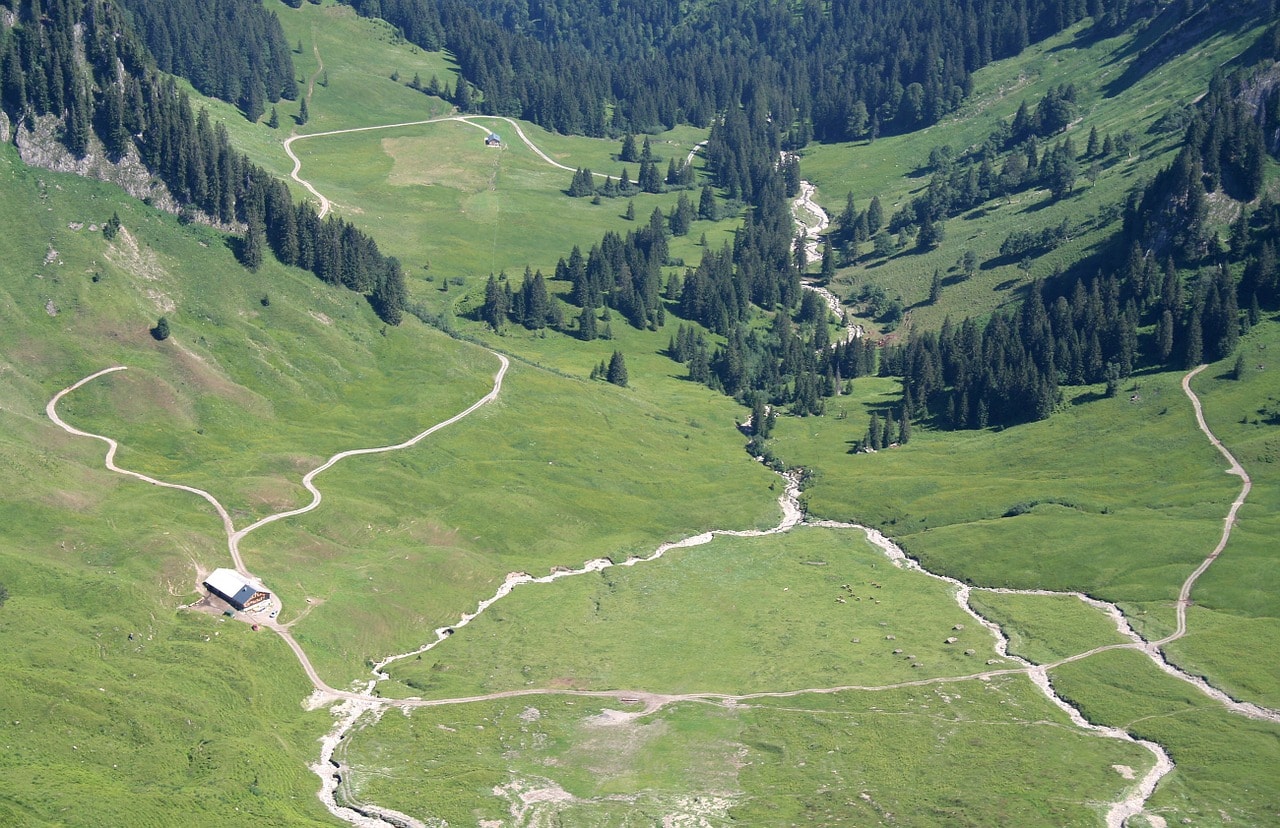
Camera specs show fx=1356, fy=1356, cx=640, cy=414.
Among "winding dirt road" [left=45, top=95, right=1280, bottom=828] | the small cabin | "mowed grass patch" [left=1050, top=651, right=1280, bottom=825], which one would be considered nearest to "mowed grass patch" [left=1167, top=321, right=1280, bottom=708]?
"winding dirt road" [left=45, top=95, right=1280, bottom=828]

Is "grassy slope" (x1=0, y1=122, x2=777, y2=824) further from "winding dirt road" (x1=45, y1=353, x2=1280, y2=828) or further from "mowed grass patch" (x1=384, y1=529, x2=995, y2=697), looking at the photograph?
"mowed grass patch" (x1=384, y1=529, x2=995, y2=697)

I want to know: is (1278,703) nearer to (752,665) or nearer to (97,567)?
(752,665)

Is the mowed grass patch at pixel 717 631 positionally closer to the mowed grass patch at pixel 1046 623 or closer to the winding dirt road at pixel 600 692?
the winding dirt road at pixel 600 692

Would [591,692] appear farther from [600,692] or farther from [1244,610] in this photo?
[1244,610]

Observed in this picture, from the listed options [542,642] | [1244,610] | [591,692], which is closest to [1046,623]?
[1244,610]

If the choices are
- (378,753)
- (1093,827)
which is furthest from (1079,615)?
(378,753)
